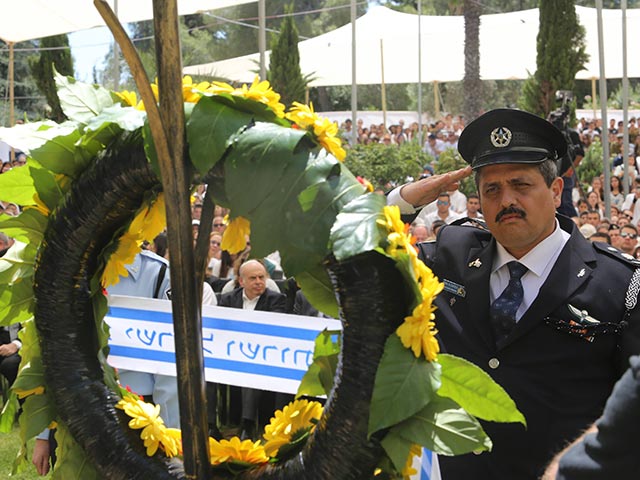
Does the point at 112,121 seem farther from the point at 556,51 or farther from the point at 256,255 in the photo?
the point at 556,51

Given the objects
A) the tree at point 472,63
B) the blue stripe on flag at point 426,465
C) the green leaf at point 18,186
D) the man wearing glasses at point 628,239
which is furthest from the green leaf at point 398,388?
the tree at point 472,63

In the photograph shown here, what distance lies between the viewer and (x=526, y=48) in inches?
973

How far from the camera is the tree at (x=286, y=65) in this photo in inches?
758

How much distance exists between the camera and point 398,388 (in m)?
1.87

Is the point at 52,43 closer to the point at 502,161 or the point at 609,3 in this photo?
the point at 502,161

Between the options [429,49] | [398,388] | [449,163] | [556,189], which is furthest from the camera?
[429,49]

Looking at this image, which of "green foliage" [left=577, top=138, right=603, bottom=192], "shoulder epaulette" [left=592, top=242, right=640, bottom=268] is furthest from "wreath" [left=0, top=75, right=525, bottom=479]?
"green foliage" [left=577, top=138, right=603, bottom=192]

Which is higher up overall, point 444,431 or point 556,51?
point 556,51

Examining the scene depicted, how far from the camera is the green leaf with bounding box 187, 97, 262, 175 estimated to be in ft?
6.59

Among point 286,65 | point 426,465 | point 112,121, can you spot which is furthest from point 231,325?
point 286,65

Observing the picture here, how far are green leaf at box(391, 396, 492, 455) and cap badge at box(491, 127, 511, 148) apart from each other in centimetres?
128

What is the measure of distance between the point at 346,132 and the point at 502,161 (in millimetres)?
19236

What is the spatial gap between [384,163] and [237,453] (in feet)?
52.4

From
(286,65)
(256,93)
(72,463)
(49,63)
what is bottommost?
(72,463)
